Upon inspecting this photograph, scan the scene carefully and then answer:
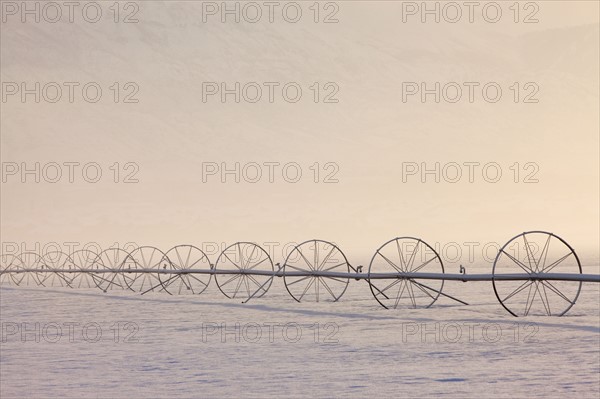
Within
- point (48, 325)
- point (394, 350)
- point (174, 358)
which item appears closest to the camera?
point (174, 358)

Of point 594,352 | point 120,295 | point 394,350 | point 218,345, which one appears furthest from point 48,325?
point 120,295

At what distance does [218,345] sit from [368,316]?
7.83 m

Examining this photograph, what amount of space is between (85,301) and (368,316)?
13.7 m

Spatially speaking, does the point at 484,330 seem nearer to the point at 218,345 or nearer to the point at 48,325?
the point at 218,345

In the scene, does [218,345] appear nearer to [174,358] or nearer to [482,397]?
→ [174,358]

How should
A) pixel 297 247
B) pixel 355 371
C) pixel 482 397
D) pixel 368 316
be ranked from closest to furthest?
pixel 482 397
pixel 355 371
pixel 368 316
pixel 297 247

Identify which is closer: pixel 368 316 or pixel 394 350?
pixel 394 350

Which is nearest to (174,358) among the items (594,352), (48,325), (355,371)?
(355,371)

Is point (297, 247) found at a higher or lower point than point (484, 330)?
higher

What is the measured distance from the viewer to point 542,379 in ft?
37.3

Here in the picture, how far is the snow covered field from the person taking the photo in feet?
35.7

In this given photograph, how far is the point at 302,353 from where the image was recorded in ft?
47.2

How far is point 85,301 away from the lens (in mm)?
32719

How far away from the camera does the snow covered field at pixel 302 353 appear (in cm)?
1087
